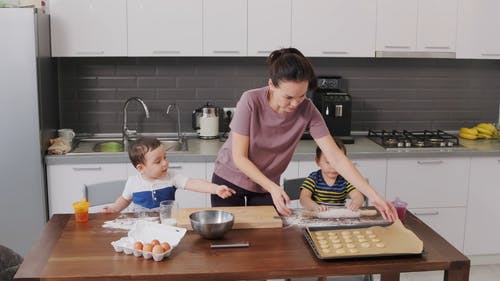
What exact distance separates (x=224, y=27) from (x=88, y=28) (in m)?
0.85

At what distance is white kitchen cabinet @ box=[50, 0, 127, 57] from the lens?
3590 millimetres

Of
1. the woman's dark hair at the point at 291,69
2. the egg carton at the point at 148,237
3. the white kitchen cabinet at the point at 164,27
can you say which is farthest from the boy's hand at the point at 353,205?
the white kitchen cabinet at the point at 164,27

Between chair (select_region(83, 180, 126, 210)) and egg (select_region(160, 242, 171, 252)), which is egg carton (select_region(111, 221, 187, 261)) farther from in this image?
chair (select_region(83, 180, 126, 210))

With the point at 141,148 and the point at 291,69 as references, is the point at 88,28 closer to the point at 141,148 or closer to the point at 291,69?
the point at 141,148

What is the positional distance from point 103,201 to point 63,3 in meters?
1.47

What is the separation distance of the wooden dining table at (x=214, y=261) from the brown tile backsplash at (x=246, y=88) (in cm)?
203

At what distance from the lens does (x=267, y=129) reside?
249 cm

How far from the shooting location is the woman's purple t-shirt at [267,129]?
96.2 inches

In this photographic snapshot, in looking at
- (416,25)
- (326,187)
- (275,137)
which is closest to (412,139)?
(416,25)

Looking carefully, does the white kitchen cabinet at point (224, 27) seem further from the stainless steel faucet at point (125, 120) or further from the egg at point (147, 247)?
the egg at point (147, 247)

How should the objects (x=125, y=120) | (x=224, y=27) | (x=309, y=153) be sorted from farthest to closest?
(x=125, y=120) → (x=224, y=27) → (x=309, y=153)

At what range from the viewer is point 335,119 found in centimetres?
390

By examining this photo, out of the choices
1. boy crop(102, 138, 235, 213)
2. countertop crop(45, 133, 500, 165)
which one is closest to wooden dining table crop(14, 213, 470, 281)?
boy crop(102, 138, 235, 213)

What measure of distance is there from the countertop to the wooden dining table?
138 centimetres
